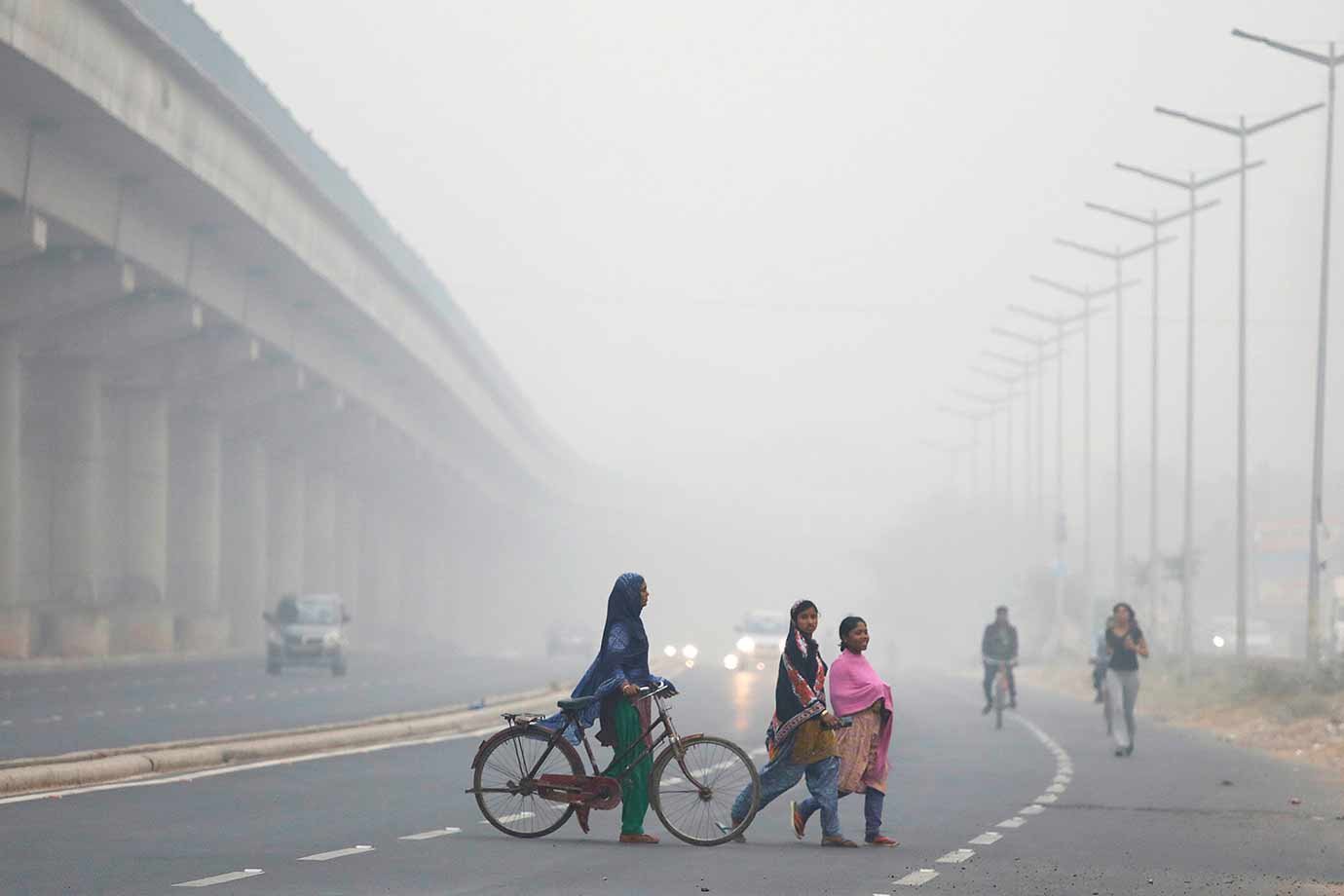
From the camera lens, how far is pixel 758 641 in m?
76.1

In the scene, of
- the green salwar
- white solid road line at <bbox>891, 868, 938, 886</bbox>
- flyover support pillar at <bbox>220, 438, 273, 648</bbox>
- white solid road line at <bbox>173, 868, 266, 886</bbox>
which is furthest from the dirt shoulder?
flyover support pillar at <bbox>220, 438, 273, 648</bbox>

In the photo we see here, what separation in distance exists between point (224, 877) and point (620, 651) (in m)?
3.38

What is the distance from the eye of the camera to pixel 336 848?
1527 centimetres

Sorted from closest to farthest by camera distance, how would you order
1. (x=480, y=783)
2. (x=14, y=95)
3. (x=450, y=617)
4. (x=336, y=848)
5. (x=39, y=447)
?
1. (x=336, y=848)
2. (x=480, y=783)
3. (x=14, y=95)
4. (x=39, y=447)
5. (x=450, y=617)

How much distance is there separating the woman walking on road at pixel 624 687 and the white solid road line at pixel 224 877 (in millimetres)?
2779

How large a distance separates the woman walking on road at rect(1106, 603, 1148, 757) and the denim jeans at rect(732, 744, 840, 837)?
43.5ft

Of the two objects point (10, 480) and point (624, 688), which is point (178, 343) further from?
point (624, 688)

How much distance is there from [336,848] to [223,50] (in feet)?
104

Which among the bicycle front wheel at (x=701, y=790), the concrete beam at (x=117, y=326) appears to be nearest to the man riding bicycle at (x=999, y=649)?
the bicycle front wheel at (x=701, y=790)

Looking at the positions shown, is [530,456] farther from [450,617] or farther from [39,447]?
[39,447]

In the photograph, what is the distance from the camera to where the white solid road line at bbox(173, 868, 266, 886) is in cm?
1298

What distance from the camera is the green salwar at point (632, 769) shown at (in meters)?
15.8

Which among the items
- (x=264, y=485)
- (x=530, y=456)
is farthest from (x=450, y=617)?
(x=264, y=485)

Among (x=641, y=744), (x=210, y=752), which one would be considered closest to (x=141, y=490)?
(x=210, y=752)
